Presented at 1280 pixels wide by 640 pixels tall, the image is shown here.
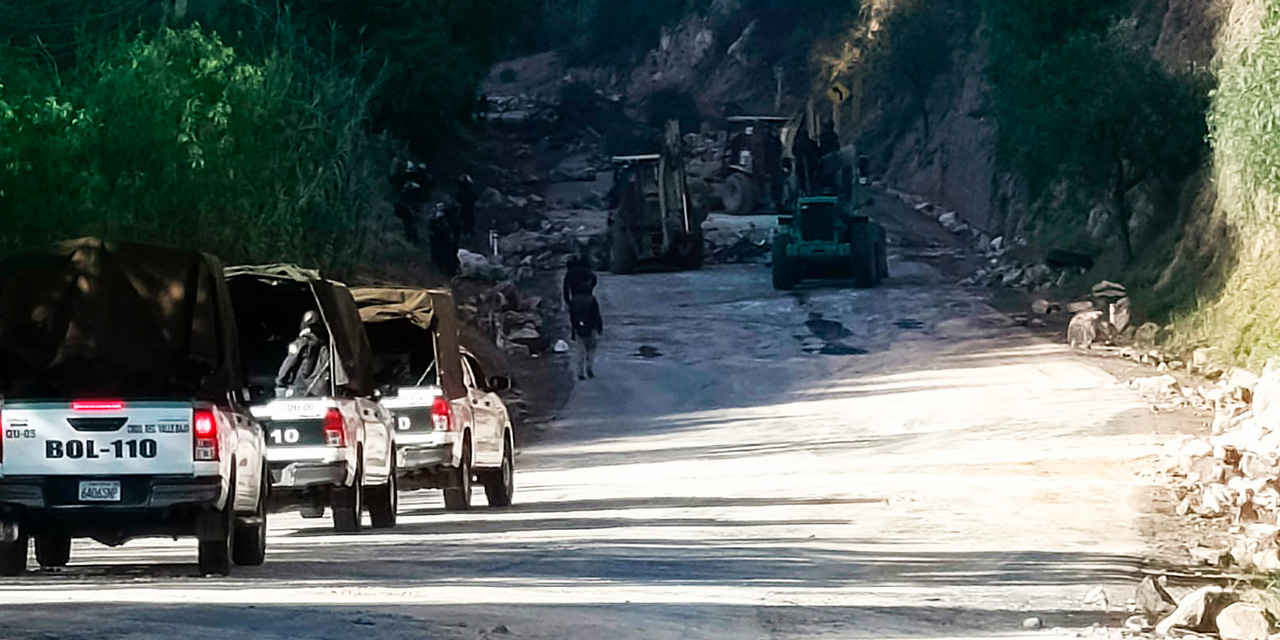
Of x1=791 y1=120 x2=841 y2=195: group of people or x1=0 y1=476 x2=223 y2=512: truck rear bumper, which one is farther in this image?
x1=791 y1=120 x2=841 y2=195: group of people

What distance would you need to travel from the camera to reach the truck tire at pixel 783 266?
49.8 meters

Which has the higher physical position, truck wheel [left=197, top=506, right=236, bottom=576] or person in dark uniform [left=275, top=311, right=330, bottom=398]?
person in dark uniform [left=275, top=311, right=330, bottom=398]

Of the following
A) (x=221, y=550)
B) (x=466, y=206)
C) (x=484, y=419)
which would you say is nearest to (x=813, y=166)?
(x=466, y=206)

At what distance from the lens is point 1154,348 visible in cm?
4078

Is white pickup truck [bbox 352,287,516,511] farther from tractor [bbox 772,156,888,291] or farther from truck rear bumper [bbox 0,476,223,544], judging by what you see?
tractor [bbox 772,156,888,291]

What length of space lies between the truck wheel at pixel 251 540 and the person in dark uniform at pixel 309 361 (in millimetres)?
3089

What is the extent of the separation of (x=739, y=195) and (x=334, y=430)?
47.1 m

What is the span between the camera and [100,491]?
14805 millimetres

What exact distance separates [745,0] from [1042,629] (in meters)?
106

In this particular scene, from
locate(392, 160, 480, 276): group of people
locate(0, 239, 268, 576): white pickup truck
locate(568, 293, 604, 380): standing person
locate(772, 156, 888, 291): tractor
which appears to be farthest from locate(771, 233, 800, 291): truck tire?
locate(0, 239, 268, 576): white pickup truck

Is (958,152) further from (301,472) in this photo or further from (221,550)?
(221,550)

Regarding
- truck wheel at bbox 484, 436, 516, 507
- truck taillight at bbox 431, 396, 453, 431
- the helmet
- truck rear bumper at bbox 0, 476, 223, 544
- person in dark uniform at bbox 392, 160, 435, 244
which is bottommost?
truck wheel at bbox 484, 436, 516, 507

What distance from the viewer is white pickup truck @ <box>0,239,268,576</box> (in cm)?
1476

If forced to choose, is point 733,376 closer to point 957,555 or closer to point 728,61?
point 957,555
